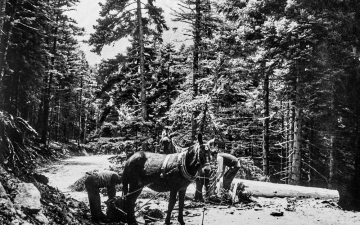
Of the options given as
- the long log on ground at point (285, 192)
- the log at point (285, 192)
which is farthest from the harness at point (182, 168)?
the long log on ground at point (285, 192)

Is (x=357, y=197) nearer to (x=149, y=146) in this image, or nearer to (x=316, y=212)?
(x=316, y=212)

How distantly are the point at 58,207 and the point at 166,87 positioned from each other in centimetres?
1875

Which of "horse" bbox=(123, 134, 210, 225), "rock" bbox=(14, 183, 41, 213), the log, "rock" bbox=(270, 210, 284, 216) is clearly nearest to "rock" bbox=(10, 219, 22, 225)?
→ "rock" bbox=(14, 183, 41, 213)

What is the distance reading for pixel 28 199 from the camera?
5117mm

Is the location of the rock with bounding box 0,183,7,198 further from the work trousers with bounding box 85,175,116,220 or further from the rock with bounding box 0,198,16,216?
the work trousers with bounding box 85,175,116,220

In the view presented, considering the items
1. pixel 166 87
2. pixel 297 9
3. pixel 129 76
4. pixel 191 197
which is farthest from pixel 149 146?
pixel 166 87

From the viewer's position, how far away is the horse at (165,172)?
7.32 metres

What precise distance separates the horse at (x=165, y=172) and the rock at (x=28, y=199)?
8.51 feet

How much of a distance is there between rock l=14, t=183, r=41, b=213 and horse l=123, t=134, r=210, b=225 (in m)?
2.59

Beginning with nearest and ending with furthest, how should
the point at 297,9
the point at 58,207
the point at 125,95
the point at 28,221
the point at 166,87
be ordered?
the point at 28,221 → the point at 58,207 → the point at 297,9 → the point at 125,95 → the point at 166,87

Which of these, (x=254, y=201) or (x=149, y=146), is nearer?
(x=254, y=201)

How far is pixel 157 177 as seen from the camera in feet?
25.9

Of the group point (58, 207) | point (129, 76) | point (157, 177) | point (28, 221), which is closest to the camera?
point (28, 221)

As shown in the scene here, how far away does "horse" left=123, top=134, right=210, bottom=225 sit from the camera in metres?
7.32
